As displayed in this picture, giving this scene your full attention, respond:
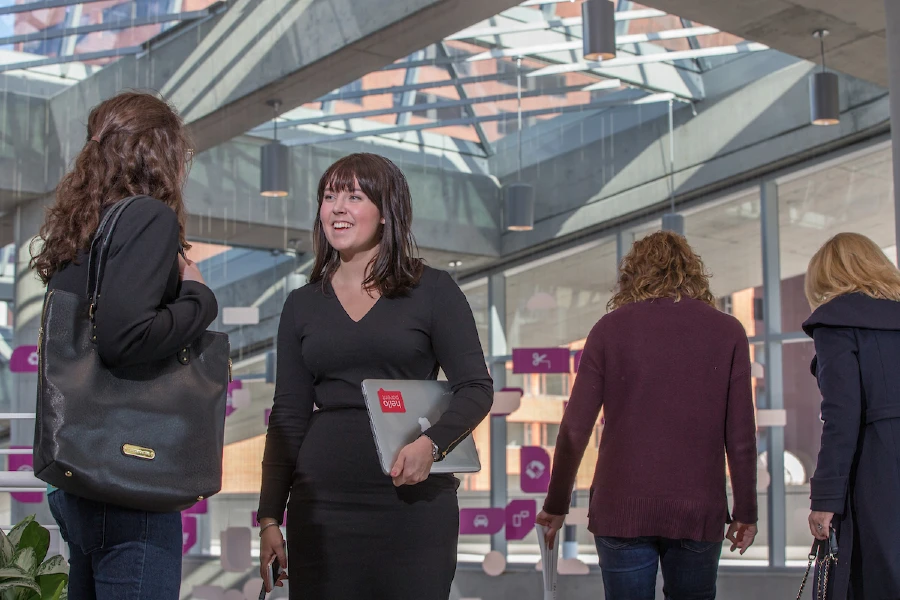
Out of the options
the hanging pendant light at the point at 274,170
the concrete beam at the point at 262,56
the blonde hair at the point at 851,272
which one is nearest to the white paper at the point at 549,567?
the blonde hair at the point at 851,272

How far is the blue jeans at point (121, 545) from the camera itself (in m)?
1.86

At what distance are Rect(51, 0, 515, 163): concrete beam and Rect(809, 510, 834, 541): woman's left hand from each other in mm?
3935

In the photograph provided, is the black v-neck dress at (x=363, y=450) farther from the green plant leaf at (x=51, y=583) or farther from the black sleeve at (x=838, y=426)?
the black sleeve at (x=838, y=426)

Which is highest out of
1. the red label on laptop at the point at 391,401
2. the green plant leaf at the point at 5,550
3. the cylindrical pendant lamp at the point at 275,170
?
the cylindrical pendant lamp at the point at 275,170

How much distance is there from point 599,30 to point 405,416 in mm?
4425

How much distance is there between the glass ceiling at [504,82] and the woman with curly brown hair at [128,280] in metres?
5.65

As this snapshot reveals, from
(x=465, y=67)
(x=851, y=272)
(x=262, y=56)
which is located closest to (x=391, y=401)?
(x=851, y=272)

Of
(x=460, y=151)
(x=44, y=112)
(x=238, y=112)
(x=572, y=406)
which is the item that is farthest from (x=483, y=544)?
(x=44, y=112)

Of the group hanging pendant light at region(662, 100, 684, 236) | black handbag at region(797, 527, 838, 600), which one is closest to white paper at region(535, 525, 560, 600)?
black handbag at region(797, 527, 838, 600)

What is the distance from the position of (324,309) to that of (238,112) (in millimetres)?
5648

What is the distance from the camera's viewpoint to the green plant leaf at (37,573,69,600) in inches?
98.0

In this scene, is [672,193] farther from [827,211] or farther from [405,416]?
[405,416]

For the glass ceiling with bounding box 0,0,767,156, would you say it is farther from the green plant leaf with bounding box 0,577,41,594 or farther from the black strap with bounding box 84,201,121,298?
the black strap with bounding box 84,201,121,298

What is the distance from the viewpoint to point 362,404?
2.21 m
